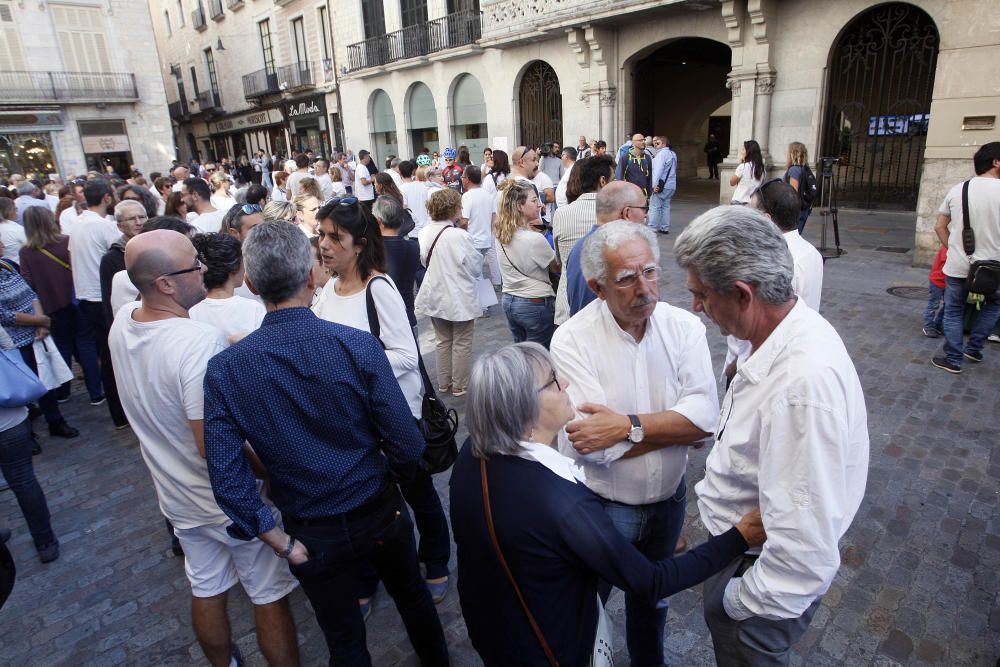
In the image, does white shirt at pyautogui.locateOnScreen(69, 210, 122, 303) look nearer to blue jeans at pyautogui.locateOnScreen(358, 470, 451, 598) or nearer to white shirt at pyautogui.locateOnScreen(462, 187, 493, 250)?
white shirt at pyautogui.locateOnScreen(462, 187, 493, 250)

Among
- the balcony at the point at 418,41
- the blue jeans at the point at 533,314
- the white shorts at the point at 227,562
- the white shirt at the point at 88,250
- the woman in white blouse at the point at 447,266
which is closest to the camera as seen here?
the white shorts at the point at 227,562

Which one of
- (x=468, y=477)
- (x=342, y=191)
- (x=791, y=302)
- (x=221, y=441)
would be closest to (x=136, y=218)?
(x=221, y=441)

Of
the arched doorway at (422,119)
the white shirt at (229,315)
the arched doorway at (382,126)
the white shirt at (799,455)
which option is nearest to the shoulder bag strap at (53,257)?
the white shirt at (229,315)

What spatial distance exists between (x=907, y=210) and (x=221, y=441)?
13.9 meters

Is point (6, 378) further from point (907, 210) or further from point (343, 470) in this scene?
point (907, 210)

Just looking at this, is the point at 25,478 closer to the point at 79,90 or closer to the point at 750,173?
the point at 750,173

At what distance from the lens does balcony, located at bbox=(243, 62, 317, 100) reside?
2655cm

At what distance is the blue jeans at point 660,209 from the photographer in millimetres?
11680

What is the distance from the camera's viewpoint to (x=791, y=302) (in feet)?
5.18

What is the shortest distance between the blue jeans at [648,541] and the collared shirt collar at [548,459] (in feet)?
2.41

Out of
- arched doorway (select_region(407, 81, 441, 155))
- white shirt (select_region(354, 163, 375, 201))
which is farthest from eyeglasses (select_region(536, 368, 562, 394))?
arched doorway (select_region(407, 81, 441, 155))

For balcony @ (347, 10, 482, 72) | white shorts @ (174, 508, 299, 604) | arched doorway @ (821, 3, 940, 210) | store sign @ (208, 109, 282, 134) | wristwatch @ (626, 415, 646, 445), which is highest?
balcony @ (347, 10, 482, 72)

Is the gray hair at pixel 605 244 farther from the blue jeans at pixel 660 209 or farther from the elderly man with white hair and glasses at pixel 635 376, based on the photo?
the blue jeans at pixel 660 209

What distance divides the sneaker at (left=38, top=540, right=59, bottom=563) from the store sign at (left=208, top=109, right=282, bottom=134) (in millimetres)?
30107
